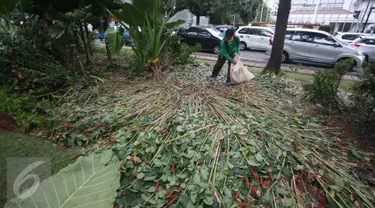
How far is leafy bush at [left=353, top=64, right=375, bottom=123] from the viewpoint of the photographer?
262 centimetres

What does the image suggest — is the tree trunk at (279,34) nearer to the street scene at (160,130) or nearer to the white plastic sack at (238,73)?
the street scene at (160,130)

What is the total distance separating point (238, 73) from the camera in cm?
419

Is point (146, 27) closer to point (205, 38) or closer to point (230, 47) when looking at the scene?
point (230, 47)

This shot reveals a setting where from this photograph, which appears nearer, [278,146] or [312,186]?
[312,186]

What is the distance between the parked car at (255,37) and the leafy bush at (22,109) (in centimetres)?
1207

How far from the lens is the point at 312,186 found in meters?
1.98

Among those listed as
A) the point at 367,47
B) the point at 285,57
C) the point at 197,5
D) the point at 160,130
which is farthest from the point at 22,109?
the point at 197,5

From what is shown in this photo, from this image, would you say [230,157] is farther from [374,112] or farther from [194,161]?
[374,112]

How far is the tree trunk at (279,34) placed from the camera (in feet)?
17.3

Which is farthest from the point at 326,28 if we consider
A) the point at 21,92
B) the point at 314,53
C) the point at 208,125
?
the point at 21,92

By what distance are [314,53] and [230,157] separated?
29.0 ft

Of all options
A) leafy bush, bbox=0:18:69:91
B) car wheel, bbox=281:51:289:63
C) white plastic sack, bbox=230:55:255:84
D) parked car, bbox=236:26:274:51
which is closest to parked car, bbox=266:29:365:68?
car wheel, bbox=281:51:289:63

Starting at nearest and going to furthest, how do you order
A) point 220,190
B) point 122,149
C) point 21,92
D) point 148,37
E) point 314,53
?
point 220,190 → point 122,149 → point 21,92 → point 148,37 → point 314,53

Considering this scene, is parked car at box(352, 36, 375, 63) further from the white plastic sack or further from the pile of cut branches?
the pile of cut branches
